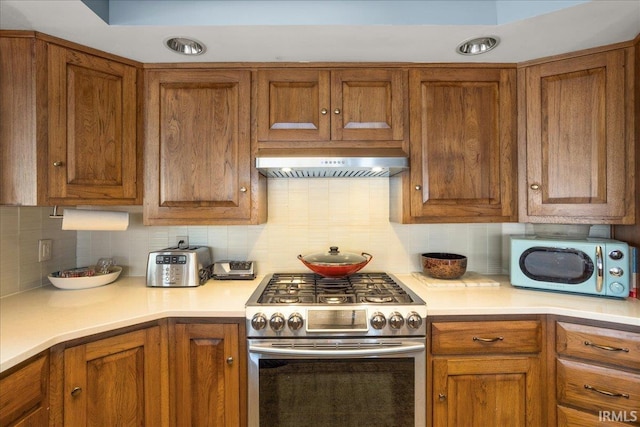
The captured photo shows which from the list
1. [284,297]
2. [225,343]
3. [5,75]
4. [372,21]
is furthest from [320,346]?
[5,75]

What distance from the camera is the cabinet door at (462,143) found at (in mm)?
1663

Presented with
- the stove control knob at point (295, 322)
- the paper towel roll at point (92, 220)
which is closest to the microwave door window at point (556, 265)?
the stove control knob at point (295, 322)

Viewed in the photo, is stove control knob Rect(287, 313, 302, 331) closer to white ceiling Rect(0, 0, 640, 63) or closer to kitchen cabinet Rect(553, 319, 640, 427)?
kitchen cabinet Rect(553, 319, 640, 427)

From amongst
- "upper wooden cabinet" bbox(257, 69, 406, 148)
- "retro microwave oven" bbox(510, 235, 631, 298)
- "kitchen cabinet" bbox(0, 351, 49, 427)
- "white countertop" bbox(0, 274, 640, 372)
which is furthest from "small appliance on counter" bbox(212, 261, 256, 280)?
"retro microwave oven" bbox(510, 235, 631, 298)

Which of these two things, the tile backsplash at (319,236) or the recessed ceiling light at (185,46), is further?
the tile backsplash at (319,236)

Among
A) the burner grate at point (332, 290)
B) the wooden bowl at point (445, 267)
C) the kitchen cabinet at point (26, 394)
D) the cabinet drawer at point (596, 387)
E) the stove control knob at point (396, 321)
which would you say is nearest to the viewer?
the kitchen cabinet at point (26, 394)

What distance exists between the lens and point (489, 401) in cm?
136

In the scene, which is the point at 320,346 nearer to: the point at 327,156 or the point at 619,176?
the point at 327,156

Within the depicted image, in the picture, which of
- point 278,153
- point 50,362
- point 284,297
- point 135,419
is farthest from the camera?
point 278,153

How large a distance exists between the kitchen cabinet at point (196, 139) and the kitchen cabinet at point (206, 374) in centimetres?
65

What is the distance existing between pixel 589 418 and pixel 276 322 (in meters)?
1.34

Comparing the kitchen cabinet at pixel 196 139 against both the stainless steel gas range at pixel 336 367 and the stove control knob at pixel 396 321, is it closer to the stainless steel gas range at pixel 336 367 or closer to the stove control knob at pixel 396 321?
the stainless steel gas range at pixel 336 367

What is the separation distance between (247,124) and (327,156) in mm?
487

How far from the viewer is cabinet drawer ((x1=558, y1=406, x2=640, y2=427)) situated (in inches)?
49.0
